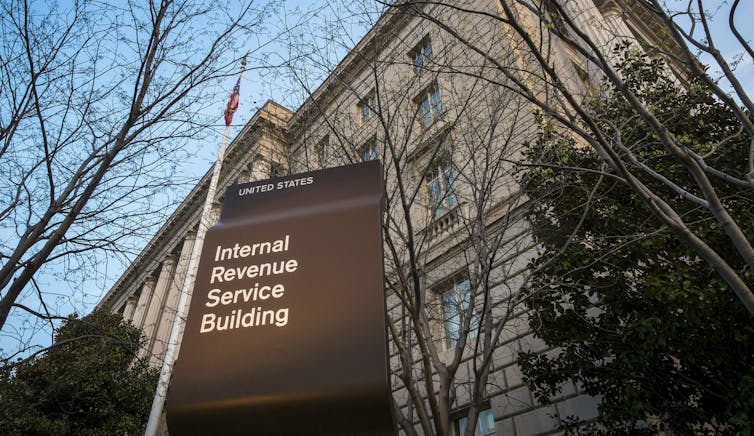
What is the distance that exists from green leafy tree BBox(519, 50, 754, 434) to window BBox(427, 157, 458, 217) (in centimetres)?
152

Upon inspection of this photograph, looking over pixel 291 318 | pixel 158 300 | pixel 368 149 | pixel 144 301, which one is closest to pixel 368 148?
pixel 368 149

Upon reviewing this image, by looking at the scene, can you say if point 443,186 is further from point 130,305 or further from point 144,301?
point 130,305

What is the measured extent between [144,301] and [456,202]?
24.6 m

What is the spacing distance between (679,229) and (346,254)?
4013mm

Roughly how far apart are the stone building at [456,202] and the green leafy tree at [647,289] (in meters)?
0.84

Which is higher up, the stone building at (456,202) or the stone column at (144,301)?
the stone column at (144,301)

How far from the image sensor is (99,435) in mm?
13586

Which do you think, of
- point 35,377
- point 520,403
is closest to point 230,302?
point 520,403

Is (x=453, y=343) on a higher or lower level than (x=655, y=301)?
higher

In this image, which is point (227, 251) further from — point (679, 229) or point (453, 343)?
point (453, 343)

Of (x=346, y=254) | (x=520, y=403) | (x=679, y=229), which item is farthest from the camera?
(x=520, y=403)

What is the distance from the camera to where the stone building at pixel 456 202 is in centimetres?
734

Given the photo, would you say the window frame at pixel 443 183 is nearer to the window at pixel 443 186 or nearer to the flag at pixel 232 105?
the window at pixel 443 186

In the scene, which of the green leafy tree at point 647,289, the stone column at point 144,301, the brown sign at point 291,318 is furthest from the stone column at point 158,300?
the brown sign at point 291,318
